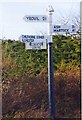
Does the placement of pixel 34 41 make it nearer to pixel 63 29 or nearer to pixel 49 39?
pixel 49 39

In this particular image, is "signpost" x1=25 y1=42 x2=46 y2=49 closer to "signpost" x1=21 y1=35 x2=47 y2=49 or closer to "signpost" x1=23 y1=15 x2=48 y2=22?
"signpost" x1=21 y1=35 x2=47 y2=49

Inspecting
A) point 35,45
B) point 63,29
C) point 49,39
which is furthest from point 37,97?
point 63,29

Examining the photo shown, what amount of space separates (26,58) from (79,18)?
3.71ft

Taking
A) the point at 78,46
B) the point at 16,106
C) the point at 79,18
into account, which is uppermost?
the point at 79,18

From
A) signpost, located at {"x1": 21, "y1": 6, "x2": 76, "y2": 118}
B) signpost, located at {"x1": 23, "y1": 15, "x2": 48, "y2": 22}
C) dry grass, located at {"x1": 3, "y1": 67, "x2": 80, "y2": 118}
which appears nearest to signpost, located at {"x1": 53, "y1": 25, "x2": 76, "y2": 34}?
signpost, located at {"x1": 21, "y1": 6, "x2": 76, "y2": 118}

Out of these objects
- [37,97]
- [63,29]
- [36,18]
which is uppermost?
[36,18]

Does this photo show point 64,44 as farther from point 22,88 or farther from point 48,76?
point 22,88

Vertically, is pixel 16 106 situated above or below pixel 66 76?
below

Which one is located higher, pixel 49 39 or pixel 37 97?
pixel 49 39

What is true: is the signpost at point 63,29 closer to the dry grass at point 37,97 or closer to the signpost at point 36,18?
the signpost at point 36,18

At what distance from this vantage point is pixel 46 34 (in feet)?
16.6

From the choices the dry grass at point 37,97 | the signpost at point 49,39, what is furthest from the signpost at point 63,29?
the dry grass at point 37,97

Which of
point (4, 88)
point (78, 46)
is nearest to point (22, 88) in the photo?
point (4, 88)

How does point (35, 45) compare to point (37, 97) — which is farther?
point (37, 97)
